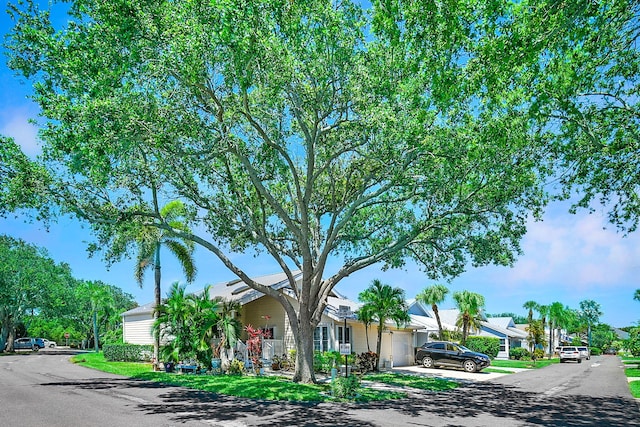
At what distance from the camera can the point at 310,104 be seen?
49.8 ft

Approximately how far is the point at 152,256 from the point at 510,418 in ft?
Result: 70.4

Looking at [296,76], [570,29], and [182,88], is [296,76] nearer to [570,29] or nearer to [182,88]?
[182,88]

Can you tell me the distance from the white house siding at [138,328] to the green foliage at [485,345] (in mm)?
27825

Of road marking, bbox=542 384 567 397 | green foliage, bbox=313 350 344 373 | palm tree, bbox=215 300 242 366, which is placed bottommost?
road marking, bbox=542 384 567 397

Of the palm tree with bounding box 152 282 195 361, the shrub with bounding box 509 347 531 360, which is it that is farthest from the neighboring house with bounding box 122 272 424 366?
the shrub with bounding box 509 347 531 360

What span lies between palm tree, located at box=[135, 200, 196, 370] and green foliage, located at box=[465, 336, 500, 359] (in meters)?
28.3

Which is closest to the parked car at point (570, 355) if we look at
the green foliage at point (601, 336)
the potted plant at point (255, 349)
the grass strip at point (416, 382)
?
the grass strip at point (416, 382)

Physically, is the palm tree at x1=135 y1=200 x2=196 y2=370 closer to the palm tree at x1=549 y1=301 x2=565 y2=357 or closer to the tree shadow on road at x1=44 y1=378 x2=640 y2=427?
the tree shadow on road at x1=44 y1=378 x2=640 y2=427

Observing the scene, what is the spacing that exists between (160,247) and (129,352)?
8095mm

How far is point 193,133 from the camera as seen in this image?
1544 centimetres

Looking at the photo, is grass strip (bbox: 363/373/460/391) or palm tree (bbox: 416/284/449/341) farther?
palm tree (bbox: 416/284/449/341)

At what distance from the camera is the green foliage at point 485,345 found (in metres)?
45.4

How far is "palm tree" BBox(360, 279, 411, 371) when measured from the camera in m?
26.6

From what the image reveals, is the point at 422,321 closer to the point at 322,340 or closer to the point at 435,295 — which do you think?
the point at 435,295
